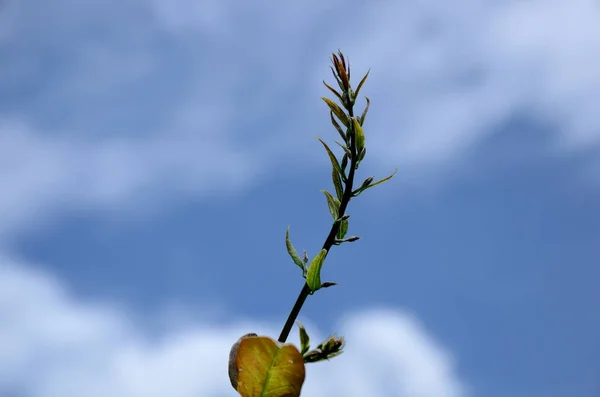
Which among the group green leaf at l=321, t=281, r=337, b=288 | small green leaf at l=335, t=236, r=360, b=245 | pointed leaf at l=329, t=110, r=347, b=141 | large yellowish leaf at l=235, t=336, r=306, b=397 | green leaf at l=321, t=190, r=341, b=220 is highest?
pointed leaf at l=329, t=110, r=347, b=141

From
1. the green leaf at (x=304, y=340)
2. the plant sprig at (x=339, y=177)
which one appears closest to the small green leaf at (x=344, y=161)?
the plant sprig at (x=339, y=177)

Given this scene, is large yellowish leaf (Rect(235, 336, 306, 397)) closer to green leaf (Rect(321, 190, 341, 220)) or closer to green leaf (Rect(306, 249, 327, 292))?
green leaf (Rect(306, 249, 327, 292))

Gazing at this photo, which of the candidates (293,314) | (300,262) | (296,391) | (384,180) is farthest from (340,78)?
(296,391)

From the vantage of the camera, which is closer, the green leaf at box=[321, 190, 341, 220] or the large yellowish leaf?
the large yellowish leaf

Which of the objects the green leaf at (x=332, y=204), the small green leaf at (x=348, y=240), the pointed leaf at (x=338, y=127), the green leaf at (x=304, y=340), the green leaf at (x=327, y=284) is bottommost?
the green leaf at (x=304, y=340)

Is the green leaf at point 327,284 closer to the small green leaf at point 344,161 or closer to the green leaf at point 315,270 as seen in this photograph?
the green leaf at point 315,270

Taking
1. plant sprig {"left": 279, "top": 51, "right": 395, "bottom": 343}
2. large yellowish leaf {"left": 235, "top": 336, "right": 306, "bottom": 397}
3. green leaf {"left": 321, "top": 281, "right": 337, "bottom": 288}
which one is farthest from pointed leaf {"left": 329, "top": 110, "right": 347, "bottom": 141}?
large yellowish leaf {"left": 235, "top": 336, "right": 306, "bottom": 397}

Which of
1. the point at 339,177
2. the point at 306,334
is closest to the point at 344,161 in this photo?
the point at 339,177
